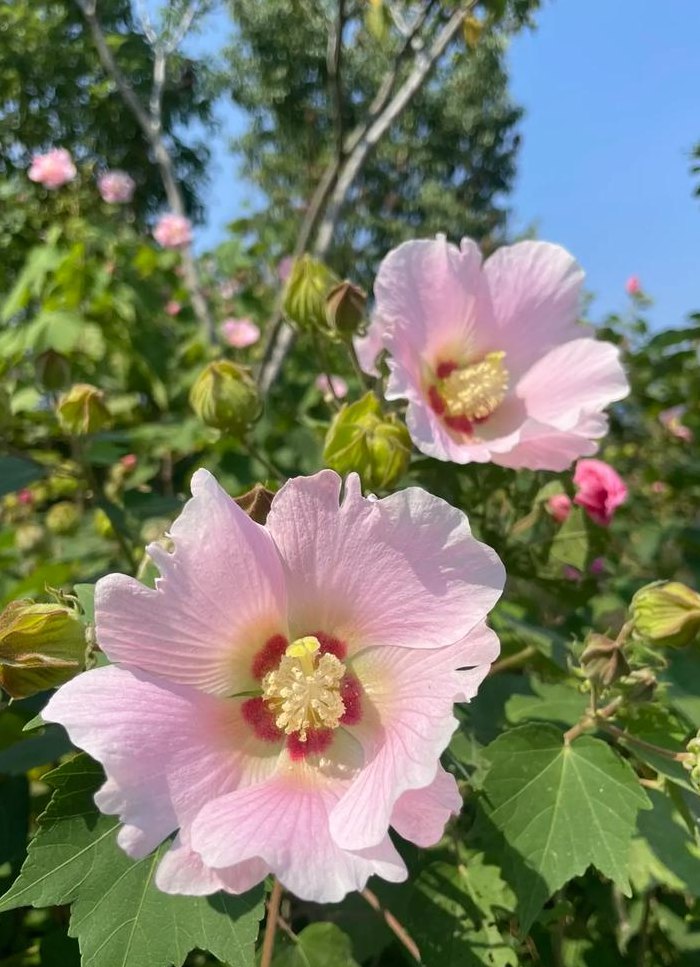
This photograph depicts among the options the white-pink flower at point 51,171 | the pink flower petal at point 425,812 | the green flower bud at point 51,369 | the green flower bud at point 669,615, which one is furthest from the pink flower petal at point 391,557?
the white-pink flower at point 51,171

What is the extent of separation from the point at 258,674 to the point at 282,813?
0.23m

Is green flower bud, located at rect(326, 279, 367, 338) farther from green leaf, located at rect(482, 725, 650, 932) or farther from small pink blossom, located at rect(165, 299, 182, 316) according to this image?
small pink blossom, located at rect(165, 299, 182, 316)

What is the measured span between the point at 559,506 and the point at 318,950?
1036 millimetres

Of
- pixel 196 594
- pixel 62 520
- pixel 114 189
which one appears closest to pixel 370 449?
pixel 196 594

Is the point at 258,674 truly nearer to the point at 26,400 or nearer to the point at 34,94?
the point at 26,400

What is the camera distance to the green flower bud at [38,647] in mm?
1047

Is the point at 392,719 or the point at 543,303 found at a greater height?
the point at 543,303

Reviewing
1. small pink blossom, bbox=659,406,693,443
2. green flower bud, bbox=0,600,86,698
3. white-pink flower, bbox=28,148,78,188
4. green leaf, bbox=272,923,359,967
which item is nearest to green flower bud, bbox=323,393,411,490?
green flower bud, bbox=0,600,86,698

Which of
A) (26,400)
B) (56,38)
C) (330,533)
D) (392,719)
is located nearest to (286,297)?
(330,533)

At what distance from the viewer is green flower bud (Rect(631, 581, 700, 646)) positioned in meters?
1.20

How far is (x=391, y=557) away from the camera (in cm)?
97

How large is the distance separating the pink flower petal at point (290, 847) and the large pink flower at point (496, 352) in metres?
0.63

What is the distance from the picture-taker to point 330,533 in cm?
98

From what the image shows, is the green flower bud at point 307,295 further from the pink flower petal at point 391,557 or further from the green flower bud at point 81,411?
the pink flower petal at point 391,557
